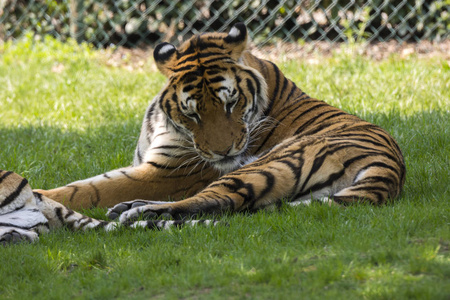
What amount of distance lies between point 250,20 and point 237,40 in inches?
239

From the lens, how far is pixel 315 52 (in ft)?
32.9

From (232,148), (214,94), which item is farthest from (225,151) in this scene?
(214,94)

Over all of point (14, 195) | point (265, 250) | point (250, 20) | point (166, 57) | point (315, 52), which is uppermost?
point (250, 20)

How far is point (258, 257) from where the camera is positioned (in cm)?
316

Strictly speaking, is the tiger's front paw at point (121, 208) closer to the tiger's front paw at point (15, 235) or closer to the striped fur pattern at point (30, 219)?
the striped fur pattern at point (30, 219)

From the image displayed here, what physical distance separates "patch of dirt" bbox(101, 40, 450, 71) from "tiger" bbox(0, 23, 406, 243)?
4604 mm

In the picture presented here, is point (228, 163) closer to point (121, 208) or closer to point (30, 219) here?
point (121, 208)

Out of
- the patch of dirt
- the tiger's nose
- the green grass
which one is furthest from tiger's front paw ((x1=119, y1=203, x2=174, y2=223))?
the patch of dirt

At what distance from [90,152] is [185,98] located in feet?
6.61

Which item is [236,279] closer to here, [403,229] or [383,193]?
[403,229]

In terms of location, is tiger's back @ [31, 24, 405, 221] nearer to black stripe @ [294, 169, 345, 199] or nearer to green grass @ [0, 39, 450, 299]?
black stripe @ [294, 169, 345, 199]

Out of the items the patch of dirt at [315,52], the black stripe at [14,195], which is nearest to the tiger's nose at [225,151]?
the black stripe at [14,195]

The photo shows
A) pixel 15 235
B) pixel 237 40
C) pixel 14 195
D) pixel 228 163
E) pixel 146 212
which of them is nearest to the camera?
pixel 15 235

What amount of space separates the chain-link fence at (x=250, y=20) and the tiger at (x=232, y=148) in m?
5.28
